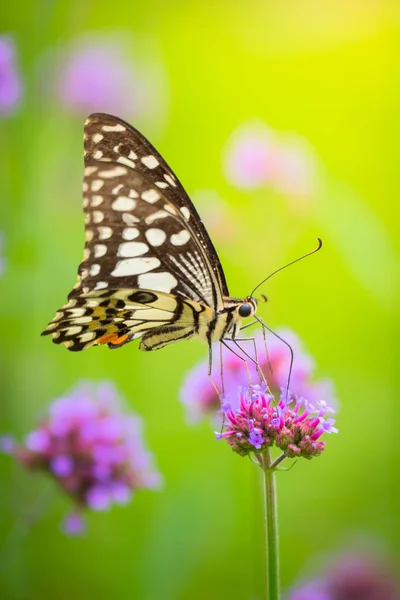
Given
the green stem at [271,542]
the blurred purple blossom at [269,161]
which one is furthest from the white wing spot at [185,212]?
the blurred purple blossom at [269,161]

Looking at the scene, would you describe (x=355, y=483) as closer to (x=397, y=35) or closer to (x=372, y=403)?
(x=372, y=403)

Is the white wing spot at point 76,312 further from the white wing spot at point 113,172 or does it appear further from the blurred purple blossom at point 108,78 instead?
the blurred purple blossom at point 108,78

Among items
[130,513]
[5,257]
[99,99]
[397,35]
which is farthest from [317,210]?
[130,513]

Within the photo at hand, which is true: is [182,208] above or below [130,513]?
above

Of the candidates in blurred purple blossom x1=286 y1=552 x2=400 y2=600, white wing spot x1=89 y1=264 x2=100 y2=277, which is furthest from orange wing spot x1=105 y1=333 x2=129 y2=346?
blurred purple blossom x1=286 y1=552 x2=400 y2=600

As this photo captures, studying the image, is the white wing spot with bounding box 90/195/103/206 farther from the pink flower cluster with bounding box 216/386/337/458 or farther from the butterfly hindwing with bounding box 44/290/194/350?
the pink flower cluster with bounding box 216/386/337/458
